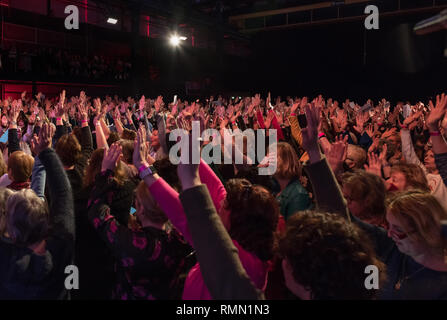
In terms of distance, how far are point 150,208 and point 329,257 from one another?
0.78 m

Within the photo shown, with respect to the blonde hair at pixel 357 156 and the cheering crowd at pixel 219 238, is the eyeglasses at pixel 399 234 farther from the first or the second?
the blonde hair at pixel 357 156

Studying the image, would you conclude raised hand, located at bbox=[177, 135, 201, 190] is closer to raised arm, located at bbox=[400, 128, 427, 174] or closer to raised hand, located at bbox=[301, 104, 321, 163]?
raised hand, located at bbox=[301, 104, 321, 163]

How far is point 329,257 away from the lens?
1049 mm

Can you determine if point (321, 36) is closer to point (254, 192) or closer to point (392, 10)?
point (392, 10)

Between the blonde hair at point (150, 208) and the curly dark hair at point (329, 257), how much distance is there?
0.59m

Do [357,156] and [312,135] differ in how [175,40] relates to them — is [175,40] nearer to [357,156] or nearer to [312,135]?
[357,156]

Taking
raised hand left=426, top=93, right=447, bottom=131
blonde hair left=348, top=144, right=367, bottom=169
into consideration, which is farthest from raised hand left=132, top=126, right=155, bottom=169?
blonde hair left=348, top=144, right=367, bottom=169

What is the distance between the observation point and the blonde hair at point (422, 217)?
132 centimetres

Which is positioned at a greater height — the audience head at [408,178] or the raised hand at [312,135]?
the raised hand at [312,135]

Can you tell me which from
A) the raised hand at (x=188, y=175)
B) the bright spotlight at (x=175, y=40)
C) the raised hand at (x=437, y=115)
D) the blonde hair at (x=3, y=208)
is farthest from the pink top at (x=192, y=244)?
the bright spotlight at (x=175, y=40)

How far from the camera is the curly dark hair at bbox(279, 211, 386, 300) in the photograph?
1023 millimetres

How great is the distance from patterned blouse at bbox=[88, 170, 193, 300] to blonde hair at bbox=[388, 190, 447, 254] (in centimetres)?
82

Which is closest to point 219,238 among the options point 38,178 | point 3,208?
point 3,208
